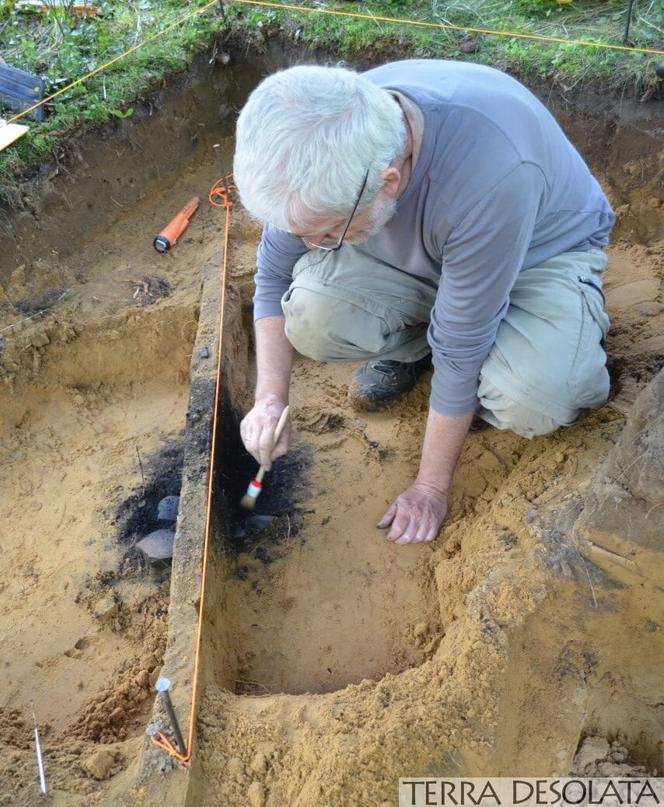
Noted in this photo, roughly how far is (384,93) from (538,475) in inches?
49.1

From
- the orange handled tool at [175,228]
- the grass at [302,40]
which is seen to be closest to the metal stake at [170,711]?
the orange handled tool at [175,228]

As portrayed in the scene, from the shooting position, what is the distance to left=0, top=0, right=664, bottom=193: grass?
340 centimetres

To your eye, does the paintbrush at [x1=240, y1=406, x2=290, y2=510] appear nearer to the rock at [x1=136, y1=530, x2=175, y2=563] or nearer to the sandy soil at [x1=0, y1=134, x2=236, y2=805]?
the rock at [x1=136, y1=530, x2=175, y2=563]

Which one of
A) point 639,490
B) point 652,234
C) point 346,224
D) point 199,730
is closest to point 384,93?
point 346,224

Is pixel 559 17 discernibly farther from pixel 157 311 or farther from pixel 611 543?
pixel 611 543

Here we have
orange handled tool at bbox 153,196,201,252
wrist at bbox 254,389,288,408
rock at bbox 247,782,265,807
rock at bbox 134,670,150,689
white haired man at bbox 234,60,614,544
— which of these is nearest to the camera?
white haired man at bbox 234,60,614,544

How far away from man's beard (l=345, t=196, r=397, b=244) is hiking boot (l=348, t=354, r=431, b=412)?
3.21 feet

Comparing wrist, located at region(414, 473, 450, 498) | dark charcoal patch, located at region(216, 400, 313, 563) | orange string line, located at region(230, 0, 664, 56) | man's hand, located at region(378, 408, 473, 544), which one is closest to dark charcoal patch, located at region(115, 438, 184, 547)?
dark charcoal patch, located at region(216, 400, 313, 563)

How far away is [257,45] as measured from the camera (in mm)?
4113

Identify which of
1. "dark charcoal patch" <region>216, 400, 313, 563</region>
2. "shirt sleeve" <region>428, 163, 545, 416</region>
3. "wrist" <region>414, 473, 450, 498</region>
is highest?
"shirt sleeve" <region>428, 163, 545, 416</region>

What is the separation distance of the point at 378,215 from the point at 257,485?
108 cm

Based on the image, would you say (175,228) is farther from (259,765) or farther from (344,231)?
(259,765)

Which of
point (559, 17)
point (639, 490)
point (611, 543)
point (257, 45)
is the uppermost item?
point (559, 17)

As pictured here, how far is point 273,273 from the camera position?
2.45 meters
